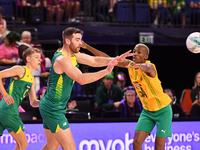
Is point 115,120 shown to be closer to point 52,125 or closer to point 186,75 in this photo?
point 52,125

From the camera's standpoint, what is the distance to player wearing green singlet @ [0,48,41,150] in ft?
17.7

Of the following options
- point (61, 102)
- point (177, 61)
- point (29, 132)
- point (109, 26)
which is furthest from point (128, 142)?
point (177, 61)

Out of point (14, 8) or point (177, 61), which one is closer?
point (14, 8)

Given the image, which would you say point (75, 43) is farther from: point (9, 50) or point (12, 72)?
point (9, 50)

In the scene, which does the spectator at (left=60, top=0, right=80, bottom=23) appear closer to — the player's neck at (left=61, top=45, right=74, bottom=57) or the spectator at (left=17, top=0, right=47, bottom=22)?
the spectator at (left=17, top=0, right=47, bottom=22)

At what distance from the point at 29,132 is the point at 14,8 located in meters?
6.50

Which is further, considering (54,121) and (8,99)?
(8,99)

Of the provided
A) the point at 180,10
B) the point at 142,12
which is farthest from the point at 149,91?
the point at 180,10

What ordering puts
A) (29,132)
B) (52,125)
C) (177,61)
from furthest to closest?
(177,61) < (29,132) < (52,125)

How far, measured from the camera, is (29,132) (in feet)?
21.0

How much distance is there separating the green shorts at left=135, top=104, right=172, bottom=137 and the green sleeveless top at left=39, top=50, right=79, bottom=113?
59.9 inches

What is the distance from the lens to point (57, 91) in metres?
4.62

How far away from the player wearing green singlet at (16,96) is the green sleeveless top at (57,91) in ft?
3.08

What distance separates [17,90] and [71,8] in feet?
23.1
